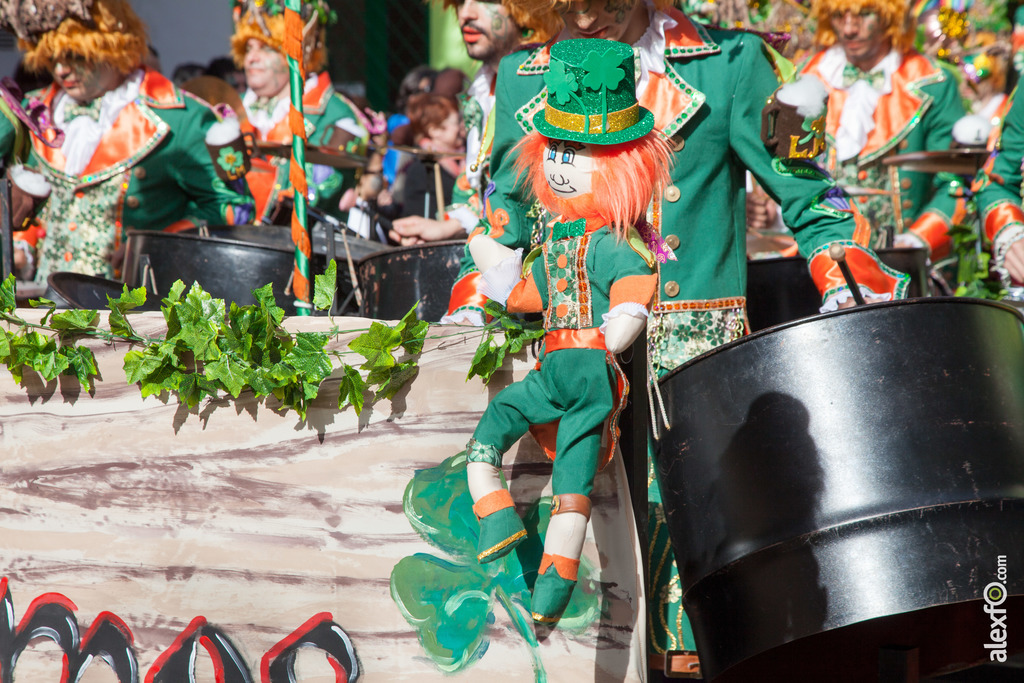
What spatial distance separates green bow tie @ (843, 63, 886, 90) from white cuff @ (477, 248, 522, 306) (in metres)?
3.40

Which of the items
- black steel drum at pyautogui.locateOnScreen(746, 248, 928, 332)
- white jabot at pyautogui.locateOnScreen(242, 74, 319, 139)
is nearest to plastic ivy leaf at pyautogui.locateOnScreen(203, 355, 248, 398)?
black steel drum at pyautogui.locateOnScreen(746, 248, 928, 332)

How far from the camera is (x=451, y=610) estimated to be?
155cm

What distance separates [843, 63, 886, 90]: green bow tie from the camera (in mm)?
4422

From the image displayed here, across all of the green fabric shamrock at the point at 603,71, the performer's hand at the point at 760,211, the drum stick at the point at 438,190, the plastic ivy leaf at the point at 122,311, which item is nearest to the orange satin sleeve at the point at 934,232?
the performer's hand at the point at 760,211

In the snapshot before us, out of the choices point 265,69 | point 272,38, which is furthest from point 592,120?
point 272,38

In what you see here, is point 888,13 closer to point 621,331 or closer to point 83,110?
point 83,110

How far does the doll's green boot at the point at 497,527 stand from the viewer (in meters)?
1.37

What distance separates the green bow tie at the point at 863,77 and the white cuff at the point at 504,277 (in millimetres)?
3399

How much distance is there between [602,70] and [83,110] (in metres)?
3.08

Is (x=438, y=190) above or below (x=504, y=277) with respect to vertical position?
above

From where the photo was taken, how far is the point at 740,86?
1949 millimetres

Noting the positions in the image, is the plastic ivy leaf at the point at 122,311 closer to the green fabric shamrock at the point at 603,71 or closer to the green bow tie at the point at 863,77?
the green fabric shamrock at the point at 603,71

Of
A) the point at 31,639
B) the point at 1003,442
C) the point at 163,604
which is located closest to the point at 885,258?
the point at 1003,442

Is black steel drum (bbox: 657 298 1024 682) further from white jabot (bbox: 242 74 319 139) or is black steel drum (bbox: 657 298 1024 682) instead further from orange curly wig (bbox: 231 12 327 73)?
orange curly wig (bbox: 231 12 327 73)
